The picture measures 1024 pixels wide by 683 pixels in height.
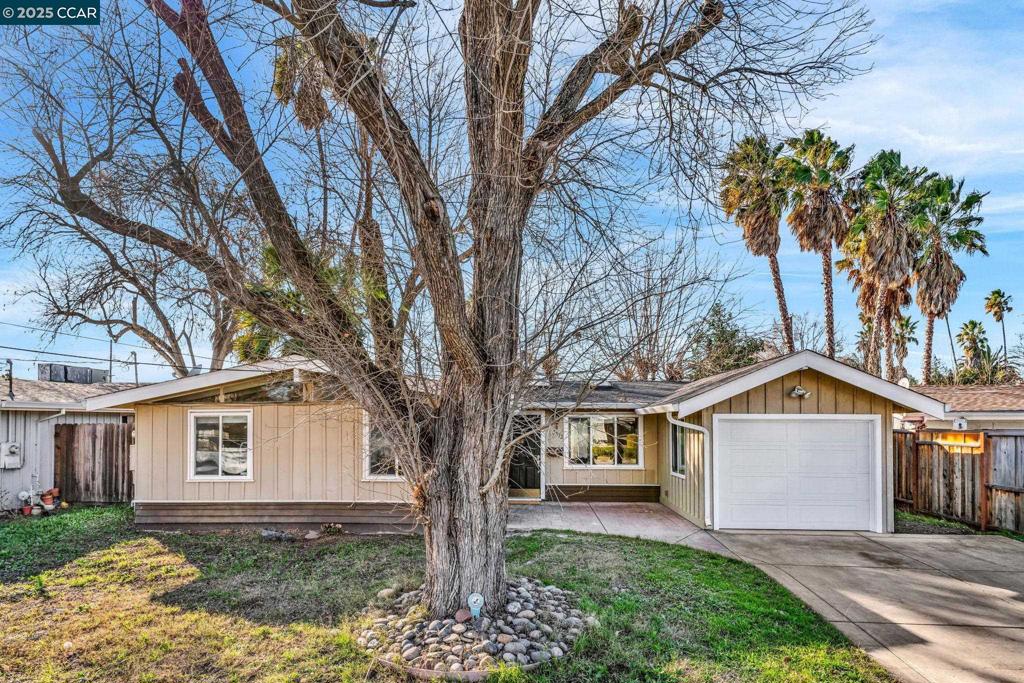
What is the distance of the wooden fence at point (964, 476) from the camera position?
9012 mm

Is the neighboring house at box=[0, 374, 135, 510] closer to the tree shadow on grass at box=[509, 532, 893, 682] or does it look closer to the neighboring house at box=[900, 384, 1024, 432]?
the tree shadow on grass at box=[509, 532, 893, 682]

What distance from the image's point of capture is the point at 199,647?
4938mm

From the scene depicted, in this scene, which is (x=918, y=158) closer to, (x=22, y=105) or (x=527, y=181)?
(x=527, y=181)

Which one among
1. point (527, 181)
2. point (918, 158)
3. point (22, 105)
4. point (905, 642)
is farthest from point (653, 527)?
point (918, 158)

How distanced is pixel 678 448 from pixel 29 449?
12787 millimetres

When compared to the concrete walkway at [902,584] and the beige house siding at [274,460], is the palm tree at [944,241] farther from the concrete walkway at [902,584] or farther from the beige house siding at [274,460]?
the beige house siding at [274,460]

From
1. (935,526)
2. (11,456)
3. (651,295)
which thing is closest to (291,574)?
(651,295)

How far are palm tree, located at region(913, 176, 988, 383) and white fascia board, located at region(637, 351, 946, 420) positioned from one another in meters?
9.75

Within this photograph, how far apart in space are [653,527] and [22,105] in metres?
9.72

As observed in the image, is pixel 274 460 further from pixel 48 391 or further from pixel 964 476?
pixel 964 476

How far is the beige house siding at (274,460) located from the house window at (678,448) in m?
5.09

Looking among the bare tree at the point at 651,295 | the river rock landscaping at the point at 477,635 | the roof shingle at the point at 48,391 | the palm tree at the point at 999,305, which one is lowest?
the river rock landscaping at the point at 477,635

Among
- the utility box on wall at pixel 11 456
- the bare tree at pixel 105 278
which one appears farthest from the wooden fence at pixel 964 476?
the utility box on wall at pixel 11 456

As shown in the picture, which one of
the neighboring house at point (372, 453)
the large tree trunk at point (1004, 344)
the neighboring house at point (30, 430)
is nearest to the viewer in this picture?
the neighboring house at point (372, 453)
